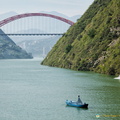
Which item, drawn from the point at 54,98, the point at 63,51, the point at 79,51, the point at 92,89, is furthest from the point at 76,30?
the point at 54,98

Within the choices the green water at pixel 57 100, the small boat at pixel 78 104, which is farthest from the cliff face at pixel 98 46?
the small boat at pixel 78 104

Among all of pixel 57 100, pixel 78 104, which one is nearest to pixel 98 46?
pixel 57 100

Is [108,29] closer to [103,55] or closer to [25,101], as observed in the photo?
[103,55]

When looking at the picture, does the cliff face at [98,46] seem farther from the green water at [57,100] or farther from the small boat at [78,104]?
the small boat at [78,104]

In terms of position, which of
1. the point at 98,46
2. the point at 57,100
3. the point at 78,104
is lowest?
the point at 57,100

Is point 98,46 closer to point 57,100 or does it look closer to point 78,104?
point 57,100

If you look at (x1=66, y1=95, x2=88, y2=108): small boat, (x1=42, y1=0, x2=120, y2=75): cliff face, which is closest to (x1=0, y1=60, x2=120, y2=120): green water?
(x1=66, y1=95, x2=88, y2=108): small boat

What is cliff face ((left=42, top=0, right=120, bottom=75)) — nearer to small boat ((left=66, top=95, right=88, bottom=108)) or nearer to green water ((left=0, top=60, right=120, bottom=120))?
green water ((left=0, top=60, right=120, bottom=120))

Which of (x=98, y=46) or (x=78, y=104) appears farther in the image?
(x=98, y=46)
